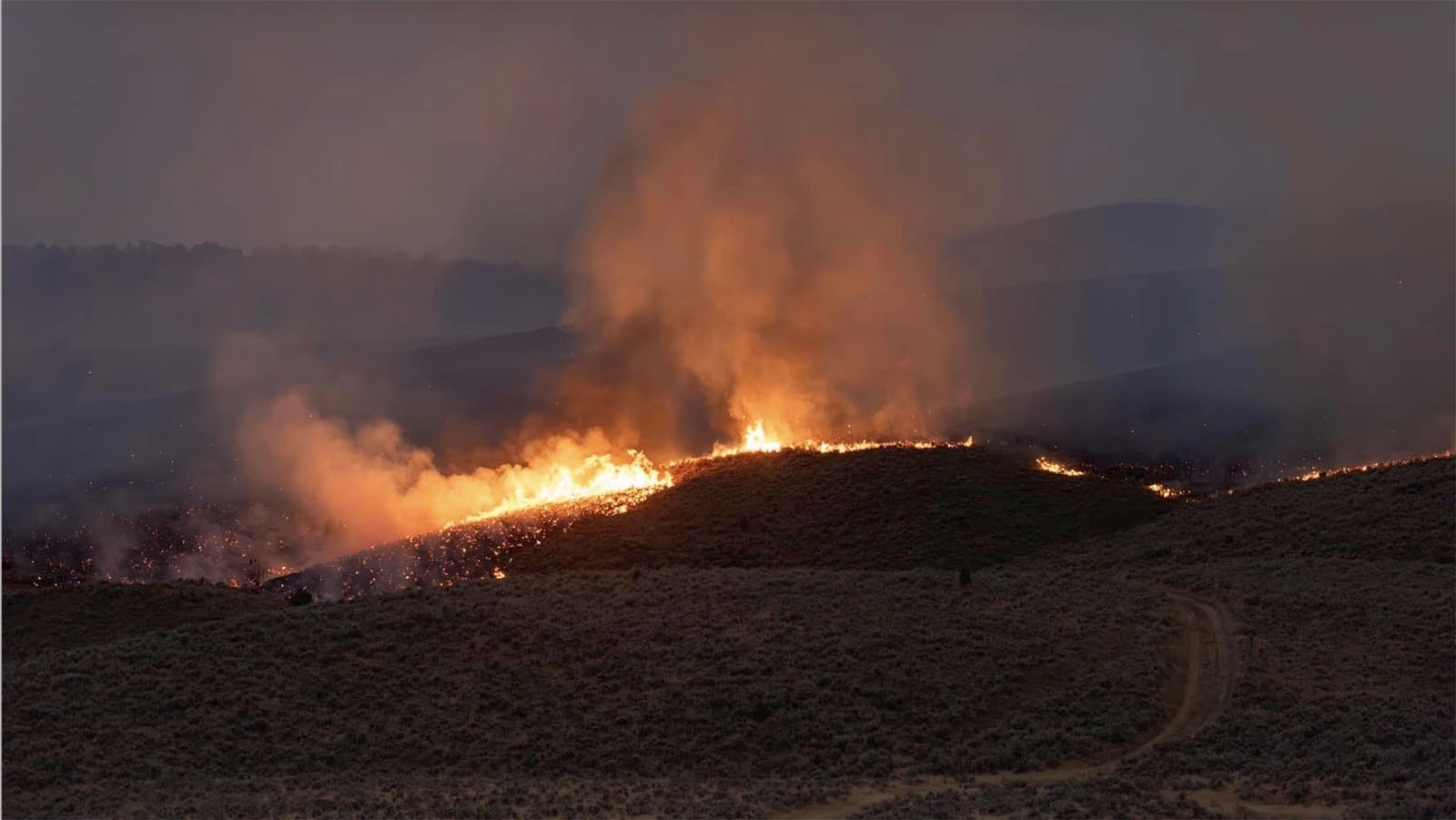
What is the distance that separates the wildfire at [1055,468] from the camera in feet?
186

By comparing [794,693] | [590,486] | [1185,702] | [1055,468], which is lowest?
[1185,702]

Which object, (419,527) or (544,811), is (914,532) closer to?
(419,527)

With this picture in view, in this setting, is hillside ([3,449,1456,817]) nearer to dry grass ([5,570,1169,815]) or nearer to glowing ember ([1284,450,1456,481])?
dry grass ([5,570,1169,815])

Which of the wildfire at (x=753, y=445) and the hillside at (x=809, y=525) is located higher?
the wildfire at (x=753, y=445)

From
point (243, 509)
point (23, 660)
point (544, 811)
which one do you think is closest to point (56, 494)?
point (243, 509)

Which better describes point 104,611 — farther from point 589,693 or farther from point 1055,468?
point 1055,468

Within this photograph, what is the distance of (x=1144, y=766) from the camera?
2716 centimetres

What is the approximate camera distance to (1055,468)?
57625mm

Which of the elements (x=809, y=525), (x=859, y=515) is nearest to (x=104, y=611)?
(x=809, y=525)

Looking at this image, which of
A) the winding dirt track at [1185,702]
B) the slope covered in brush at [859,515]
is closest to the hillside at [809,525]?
the slope covered in brush at [859,515]

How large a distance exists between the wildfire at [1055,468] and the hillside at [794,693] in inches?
399

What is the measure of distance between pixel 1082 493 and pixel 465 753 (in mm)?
31752

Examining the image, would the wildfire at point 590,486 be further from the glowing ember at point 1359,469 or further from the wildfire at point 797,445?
the glowing ember at point 1359,469

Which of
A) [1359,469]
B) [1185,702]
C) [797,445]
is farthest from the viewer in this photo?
[797,445]
